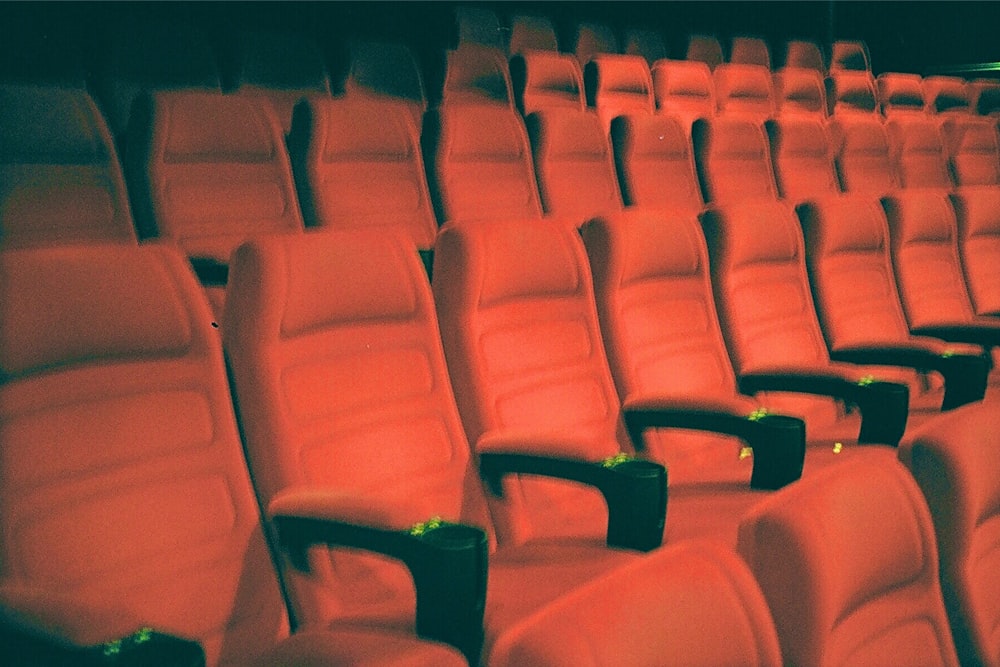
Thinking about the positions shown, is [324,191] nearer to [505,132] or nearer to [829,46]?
[505,132]

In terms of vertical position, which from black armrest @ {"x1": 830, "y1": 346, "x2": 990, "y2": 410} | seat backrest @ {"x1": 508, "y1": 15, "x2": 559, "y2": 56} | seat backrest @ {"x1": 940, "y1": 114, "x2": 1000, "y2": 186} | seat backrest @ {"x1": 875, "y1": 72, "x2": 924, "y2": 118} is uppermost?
seat backrest @ {"x1": 508, "y1": 15, "x2": 559, "y2": 56}

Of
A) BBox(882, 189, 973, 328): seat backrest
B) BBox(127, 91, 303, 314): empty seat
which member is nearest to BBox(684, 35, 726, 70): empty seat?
BBox(882, 189, 973, 328): seat backrest

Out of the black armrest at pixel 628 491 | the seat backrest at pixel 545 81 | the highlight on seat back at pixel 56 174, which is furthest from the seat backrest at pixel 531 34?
the black armrest at pixel 628 491

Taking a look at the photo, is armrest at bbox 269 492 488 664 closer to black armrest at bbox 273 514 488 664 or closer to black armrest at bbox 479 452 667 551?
black armrest at bbox 273 514 488 664

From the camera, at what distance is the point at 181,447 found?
751mm

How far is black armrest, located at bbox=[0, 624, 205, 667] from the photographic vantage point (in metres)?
0.45

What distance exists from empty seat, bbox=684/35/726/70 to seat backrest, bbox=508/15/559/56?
0.67 meters

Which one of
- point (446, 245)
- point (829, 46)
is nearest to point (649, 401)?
point (446, 245)

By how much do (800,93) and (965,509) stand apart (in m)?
2.57

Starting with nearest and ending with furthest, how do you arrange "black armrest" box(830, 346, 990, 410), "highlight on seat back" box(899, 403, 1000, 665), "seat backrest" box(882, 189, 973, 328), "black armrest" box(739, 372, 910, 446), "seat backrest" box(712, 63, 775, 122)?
"highlight on seat back" box(899, 403, 1000, 665) < "black armrest" box(739, 372, 910, 446) < "black armrest" box(830, 346, 990, 410) < "seat backrest" box(882, 189, 973, 328) < "seat backrest" box(712, 63, 775, 122)

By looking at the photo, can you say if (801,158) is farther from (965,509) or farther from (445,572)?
(445,572)

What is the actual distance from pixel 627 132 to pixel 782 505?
1520mm

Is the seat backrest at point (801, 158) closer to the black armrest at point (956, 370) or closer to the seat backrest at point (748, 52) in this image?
the black armrest at point (956, 370)

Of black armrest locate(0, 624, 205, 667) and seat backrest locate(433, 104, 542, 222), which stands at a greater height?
seat backrest locate(433, 104, 542, 222)
